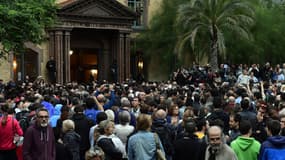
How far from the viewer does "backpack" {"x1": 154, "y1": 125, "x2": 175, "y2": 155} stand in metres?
8.82

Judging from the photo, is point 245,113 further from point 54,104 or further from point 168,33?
point 168,33

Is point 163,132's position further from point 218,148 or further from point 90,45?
point 90,45

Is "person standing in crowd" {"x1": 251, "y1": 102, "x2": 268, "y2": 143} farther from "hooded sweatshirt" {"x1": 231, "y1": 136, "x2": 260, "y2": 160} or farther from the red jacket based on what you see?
the red jacket

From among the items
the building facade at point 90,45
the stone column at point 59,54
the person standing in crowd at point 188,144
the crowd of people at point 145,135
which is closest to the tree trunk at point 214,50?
the building facade at point 90,45

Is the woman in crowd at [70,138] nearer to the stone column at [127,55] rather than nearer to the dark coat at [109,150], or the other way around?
the dark coat at [109,150]

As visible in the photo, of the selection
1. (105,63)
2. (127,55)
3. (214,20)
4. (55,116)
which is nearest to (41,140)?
(55,116)

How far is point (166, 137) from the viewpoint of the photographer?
8945 mm

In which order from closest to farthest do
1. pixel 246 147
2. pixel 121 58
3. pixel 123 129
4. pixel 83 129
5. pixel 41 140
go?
pixel 246 147 < pixel 41 140 < pixel 123 129 < pixel 83 129 < pixel 121 58

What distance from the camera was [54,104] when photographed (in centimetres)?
1325

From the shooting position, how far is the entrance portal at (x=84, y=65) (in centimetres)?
3666

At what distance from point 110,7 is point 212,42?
678 centimetres

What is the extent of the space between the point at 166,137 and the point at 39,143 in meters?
2.07

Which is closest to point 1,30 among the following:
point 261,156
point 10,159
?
point 10,159

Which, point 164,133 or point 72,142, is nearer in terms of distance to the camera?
point 164,133
